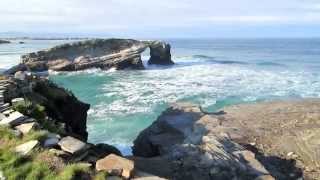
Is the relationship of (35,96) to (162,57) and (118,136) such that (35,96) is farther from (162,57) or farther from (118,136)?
(162,57)

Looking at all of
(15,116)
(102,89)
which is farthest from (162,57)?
(15,116)

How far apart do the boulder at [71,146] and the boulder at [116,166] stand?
615mm

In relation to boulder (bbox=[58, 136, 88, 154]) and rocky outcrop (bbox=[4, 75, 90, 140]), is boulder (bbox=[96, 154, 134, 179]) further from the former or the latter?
rocky outcrop (bbox=[4, 75, 90, 140])

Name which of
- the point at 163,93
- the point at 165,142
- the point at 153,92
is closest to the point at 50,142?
the point at 165,142

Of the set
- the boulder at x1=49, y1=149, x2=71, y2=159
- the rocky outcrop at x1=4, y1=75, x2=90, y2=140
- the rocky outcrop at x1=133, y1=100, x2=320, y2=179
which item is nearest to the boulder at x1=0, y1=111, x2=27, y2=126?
the boulder at x1=49, y1=149, x2=71, y2=159

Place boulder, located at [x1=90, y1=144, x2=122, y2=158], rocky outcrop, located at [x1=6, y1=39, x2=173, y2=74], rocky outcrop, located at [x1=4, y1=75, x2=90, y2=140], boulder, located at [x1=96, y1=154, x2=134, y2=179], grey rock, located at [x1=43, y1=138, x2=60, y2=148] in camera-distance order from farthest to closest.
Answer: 1. rocky outcrop, located at [x1=6, y1=39, x2=173, y2=74]
2. rocky outcrop, located at [x1=4, y1=75, x2=90, y2=140]
3. boulder, located at [x1=90, y1=144, x2=122, y2=158]
4. grey rock, located at [x1=43, y1=138, x2=60, y2=148]
5. boulder, located at [x1=96, y1=154, x2=134, y2=179]

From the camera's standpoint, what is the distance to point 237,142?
19.0 m

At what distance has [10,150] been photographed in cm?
1041

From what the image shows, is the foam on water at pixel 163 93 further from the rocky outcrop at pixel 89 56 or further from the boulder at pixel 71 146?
the boulder at pixel 71 146

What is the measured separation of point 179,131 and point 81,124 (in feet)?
11.6

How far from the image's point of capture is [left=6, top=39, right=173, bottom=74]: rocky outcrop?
71.1m

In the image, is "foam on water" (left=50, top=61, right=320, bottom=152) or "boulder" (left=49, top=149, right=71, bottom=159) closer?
"boulder" (left=49, top=149, right=71, bottom=159)

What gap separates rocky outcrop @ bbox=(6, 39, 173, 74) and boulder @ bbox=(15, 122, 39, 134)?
58.5 m

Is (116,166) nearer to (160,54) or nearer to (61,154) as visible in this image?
(61,154)
